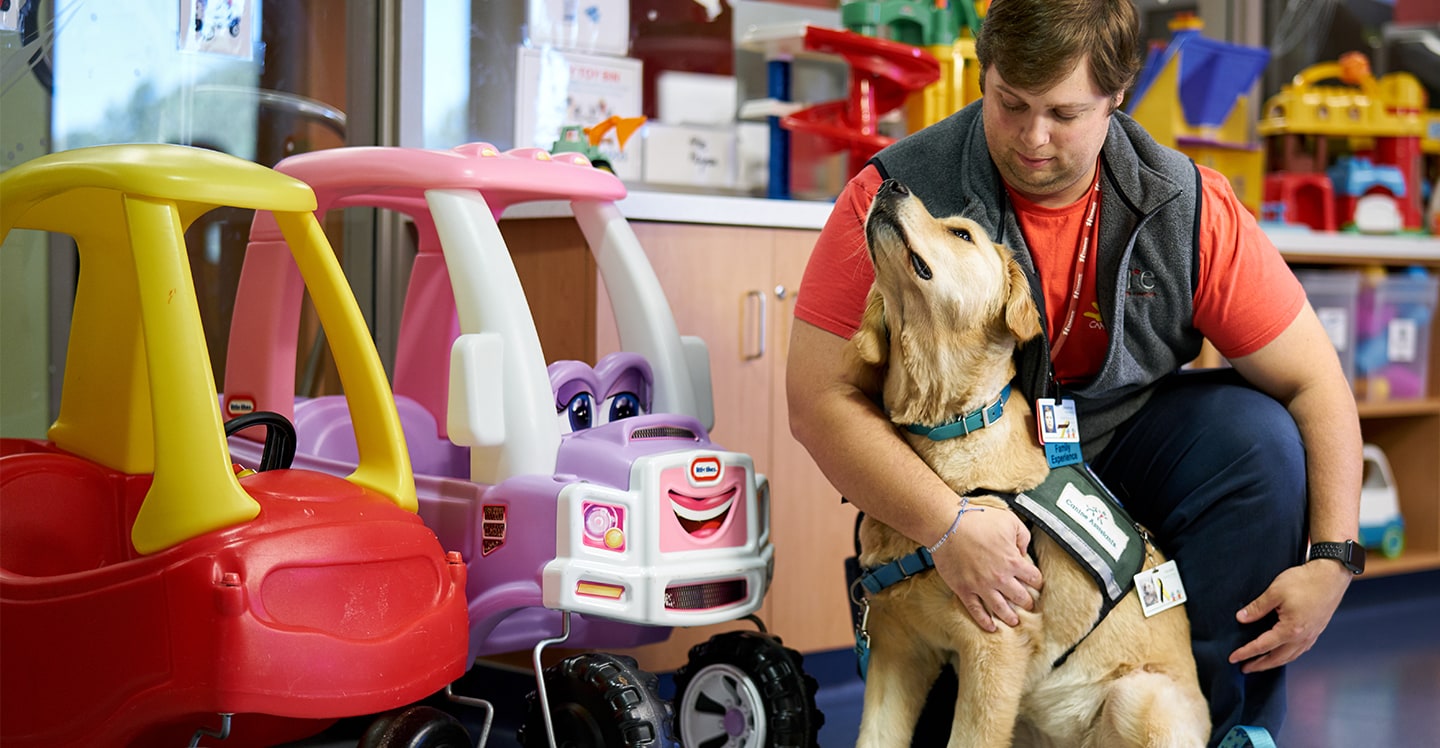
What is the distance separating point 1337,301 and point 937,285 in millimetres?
2157

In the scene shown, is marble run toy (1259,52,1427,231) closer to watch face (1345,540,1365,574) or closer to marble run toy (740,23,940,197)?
marble run toy (740,23,940,197)

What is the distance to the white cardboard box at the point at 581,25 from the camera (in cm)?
292

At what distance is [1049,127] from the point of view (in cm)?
166

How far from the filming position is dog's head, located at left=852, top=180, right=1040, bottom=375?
1653 millimetres

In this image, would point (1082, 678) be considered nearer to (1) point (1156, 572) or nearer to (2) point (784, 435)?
(1) point (1156, 572)

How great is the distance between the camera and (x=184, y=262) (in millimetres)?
1518


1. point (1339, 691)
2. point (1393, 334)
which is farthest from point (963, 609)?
point (1393, 334)

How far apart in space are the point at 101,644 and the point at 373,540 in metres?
0.31

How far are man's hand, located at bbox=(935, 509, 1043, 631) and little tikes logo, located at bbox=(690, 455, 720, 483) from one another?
37 cm

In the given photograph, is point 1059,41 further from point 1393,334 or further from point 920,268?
point 1393,334

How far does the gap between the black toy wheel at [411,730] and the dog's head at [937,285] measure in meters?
0.69

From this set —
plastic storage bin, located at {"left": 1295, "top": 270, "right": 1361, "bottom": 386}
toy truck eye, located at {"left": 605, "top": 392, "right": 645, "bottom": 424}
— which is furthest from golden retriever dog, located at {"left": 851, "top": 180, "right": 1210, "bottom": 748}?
plastic storage bin, located at {"left": 1295, "top": 270, "right": 1361, "bottom": 386}

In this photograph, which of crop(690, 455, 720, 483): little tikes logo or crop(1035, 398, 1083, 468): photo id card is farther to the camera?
crop(690, 455, 720, 483): little tikes logo

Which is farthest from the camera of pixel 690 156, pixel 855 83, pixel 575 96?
pixel 690 156
